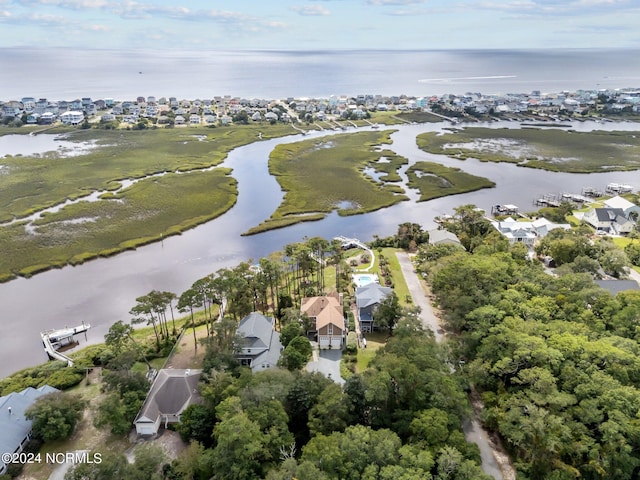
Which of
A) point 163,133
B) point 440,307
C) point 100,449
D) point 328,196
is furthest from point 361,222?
point 163,133

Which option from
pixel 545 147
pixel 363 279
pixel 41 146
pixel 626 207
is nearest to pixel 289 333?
pixel 363 279

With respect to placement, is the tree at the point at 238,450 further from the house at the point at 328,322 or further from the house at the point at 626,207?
the house at the point at 626,207

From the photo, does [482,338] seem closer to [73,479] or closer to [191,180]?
[73,479]

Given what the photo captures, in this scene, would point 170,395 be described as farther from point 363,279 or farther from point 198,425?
point 363,279

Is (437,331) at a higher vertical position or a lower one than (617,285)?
lower

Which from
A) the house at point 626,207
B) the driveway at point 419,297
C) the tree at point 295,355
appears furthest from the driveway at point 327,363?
the house at point 626,207
